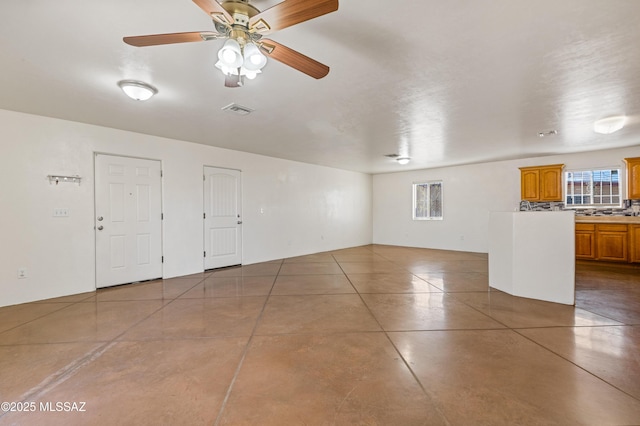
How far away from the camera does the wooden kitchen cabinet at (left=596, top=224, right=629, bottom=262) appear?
5523mm

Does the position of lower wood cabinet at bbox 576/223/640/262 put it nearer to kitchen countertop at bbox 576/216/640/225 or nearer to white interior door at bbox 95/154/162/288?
kitchen countertop at bbox 576/216/640/225

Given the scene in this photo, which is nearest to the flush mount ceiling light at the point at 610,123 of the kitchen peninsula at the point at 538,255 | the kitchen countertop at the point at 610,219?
the kitchen peninsula at the point at 538,255

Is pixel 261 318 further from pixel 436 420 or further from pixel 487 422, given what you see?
pixel 487 422

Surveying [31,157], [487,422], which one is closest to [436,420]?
[487,422]

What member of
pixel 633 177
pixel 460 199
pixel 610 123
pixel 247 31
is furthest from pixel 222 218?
pixel 633 177

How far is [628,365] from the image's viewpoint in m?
2.10

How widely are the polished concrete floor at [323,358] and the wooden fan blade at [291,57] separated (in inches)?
91.2

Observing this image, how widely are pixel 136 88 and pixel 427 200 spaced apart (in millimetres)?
8045

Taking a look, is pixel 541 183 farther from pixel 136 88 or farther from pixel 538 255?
pixel 136 88

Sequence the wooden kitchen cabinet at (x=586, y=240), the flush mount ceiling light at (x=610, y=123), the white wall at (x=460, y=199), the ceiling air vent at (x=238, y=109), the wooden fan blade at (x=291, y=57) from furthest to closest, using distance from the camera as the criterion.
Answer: the white wall at (x=460, y=199) → the wooden kitchen cabinet at (x=586, y=240) → the flush mount ceiling light at (x=610, y=123) → the ceiling air vent at (x=238, y=109) → the wooden fan blade at (x=291, y=57)

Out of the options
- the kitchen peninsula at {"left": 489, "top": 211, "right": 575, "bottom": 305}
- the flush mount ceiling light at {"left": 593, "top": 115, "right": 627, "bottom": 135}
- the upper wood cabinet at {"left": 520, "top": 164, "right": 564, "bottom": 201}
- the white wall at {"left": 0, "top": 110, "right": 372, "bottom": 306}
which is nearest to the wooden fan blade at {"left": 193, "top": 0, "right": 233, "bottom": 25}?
the white wall at {"left": 0, "top": 110, "right": 372, "bottom": 306}

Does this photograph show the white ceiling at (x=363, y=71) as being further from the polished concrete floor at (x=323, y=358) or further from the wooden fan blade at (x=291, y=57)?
the polished concrete floor at (x=323, y=358)

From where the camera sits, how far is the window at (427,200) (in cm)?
843

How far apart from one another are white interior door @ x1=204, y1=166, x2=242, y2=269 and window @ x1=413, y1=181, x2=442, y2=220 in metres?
5.78
